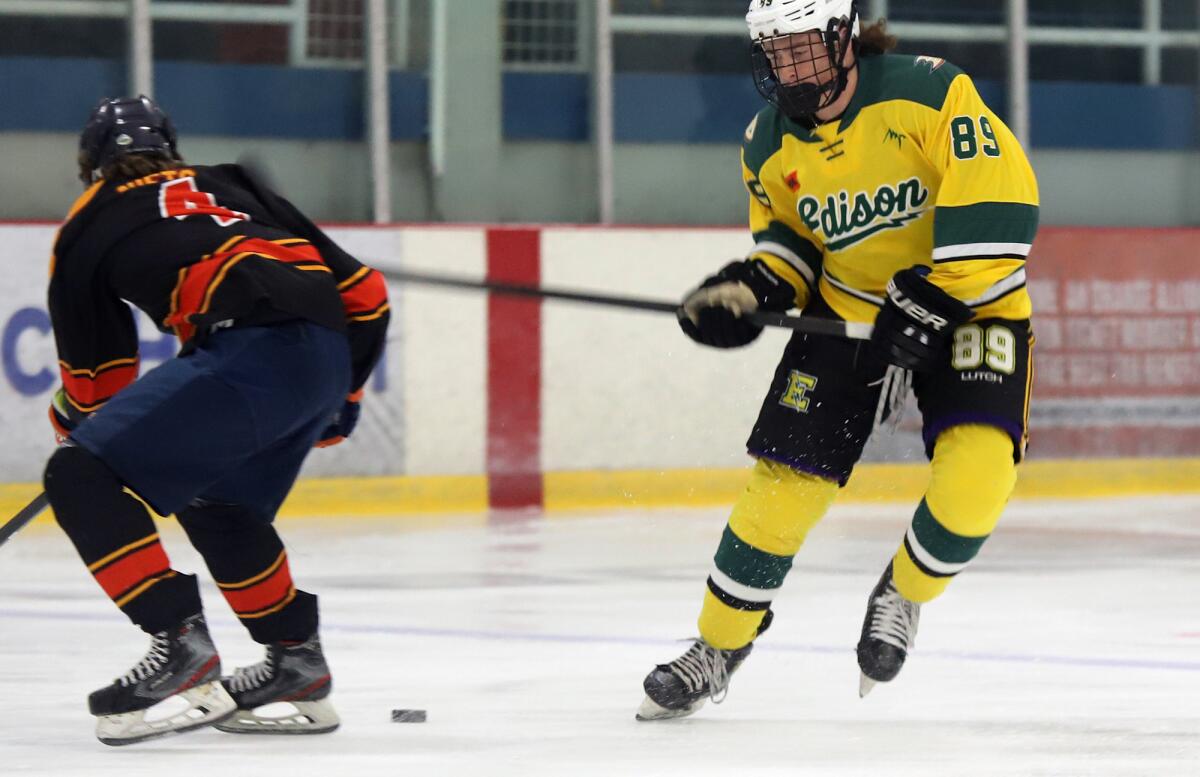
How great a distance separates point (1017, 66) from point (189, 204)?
5.66 metres

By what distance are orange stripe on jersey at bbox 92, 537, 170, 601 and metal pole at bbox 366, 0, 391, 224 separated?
4.59m

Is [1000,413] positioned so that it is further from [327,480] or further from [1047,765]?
[327,480]

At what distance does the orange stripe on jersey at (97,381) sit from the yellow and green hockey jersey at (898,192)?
1.06 meters

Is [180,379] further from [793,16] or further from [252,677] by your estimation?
[793,16]

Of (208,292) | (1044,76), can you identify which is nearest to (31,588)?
(208,292)

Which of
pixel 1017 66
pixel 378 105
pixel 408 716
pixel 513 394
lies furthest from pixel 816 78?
pixel 1017 66

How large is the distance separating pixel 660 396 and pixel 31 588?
2.63 metres

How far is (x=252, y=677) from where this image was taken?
298 cm

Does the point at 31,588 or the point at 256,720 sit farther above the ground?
the point at 256,720

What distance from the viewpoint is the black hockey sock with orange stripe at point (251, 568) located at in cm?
290

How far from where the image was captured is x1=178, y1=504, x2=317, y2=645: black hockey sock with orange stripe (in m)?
2.90

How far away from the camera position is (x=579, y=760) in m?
2.73

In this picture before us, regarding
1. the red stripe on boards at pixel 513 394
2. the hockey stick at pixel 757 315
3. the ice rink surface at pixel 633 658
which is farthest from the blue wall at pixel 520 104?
the hockey stick at pixel 757 315

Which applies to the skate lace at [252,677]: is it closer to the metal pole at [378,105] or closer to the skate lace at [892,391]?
the skate lace at [892,391]
